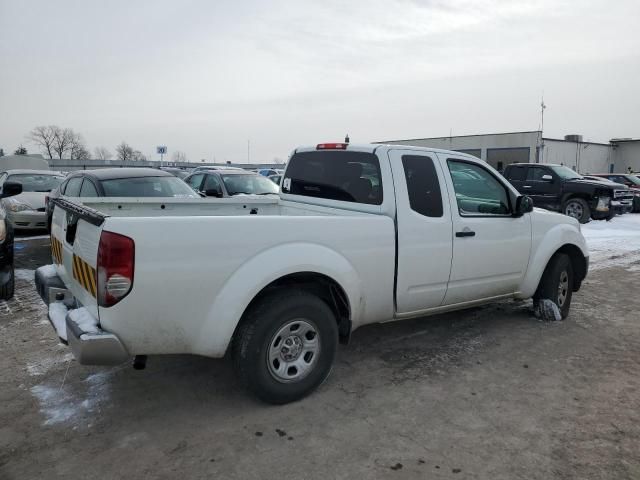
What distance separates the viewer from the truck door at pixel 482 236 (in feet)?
14.4

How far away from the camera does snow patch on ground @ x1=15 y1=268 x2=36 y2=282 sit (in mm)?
7021

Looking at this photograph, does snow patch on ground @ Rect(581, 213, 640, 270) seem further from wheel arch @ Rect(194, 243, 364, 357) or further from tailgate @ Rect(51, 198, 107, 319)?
tailgate @ Rect(51, 198, 107, 319)

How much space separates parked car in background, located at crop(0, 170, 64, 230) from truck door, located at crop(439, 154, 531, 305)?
30.5 feet

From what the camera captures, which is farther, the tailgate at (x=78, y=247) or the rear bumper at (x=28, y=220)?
the rear bumper at (x=28, y=220)

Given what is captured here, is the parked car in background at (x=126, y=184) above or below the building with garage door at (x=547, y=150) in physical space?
below

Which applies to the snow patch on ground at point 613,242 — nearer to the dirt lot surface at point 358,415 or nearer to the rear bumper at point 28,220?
the dirt lot surface at point 358,415

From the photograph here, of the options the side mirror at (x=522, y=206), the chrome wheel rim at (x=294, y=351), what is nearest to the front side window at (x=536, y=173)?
the side mirror at (x=522, y=206)

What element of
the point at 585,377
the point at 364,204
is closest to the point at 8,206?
the point at 364,204

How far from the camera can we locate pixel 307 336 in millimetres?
3564

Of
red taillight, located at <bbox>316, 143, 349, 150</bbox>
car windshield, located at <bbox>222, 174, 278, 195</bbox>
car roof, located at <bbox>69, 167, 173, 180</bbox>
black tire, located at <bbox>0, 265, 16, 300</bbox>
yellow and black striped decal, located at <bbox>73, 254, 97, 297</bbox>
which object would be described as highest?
red taillight, located at <bbox>316, 143, 349, 150</bbox>

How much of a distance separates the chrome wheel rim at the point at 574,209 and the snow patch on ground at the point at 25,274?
14.5 meters

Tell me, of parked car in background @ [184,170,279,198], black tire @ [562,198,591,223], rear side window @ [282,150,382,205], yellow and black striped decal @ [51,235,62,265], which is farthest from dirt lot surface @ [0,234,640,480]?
black tire @ [562,198,591,223]

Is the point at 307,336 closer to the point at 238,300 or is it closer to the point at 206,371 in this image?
the point at 238,300

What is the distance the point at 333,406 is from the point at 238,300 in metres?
1.07
